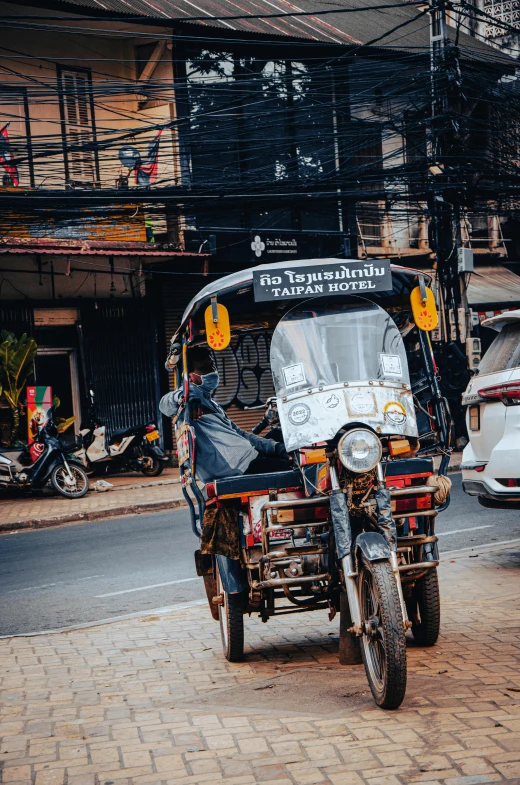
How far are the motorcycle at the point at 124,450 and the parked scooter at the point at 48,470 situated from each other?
115 centimetres

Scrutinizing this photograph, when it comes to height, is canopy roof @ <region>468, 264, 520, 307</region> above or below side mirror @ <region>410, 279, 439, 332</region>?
above

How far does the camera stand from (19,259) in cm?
1777

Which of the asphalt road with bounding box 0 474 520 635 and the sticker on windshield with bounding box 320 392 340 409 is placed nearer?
the sticker on windshield with bounding box 320 392 340 409

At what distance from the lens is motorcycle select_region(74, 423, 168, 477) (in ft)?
57.1

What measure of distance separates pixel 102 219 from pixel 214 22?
506cm

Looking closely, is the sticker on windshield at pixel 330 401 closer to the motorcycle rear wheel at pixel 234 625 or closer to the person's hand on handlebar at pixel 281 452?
the person's hand on handlebar at pixel 281 452

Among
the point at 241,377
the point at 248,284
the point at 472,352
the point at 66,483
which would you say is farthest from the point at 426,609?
the point at 472,352

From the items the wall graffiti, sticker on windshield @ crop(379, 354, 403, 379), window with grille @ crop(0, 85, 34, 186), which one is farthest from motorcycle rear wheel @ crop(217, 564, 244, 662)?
the wall graffiti

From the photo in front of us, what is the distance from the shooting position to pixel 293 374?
5.62 metres

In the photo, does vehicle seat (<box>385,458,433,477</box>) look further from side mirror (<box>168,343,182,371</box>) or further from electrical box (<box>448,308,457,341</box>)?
electrical box (<box>448,308,457,341</box>)

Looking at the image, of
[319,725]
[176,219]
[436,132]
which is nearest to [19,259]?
[176,219]

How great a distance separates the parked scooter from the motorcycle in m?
1.15

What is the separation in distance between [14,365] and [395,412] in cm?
1218

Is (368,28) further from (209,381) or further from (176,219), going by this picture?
(209,381)
